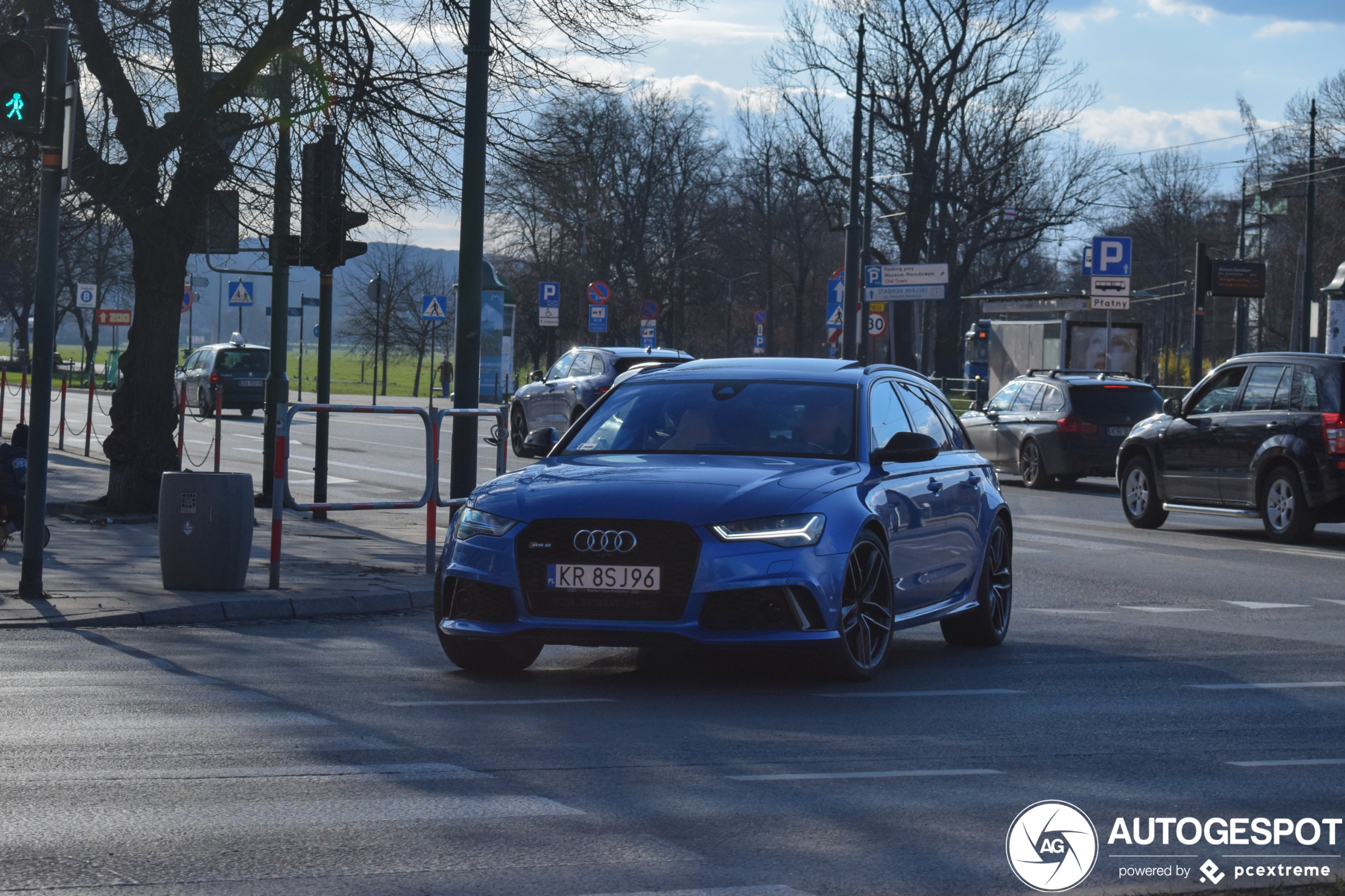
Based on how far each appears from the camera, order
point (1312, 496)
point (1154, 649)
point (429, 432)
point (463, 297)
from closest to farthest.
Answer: point (1154, 649) → point (429, 432) → point (463, 297) → point (1312, 496)

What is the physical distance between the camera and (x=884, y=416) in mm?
9297

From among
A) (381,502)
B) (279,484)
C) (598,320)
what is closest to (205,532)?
(279,484)

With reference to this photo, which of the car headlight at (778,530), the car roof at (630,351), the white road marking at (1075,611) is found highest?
the car roof at (630,351)

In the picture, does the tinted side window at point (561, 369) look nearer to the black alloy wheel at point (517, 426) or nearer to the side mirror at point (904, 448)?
the black alloy wheel at point (517, 426)

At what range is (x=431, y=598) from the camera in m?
11.8

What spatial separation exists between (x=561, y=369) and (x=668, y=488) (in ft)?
75.3

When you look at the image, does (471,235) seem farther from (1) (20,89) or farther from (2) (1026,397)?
(2) (1026,397)

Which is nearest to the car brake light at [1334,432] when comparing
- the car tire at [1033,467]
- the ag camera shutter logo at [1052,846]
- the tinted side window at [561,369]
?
the car tire at [1033,467]

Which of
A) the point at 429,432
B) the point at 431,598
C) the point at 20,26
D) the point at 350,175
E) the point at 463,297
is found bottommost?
the point at 431,598

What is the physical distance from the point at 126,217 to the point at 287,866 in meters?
12.3

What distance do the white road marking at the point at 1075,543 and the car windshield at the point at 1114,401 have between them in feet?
24.3

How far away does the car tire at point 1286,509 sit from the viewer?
A: 17156 mm

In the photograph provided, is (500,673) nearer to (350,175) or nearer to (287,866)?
(287,866)

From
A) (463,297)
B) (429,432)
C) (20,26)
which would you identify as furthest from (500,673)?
(20,26)
